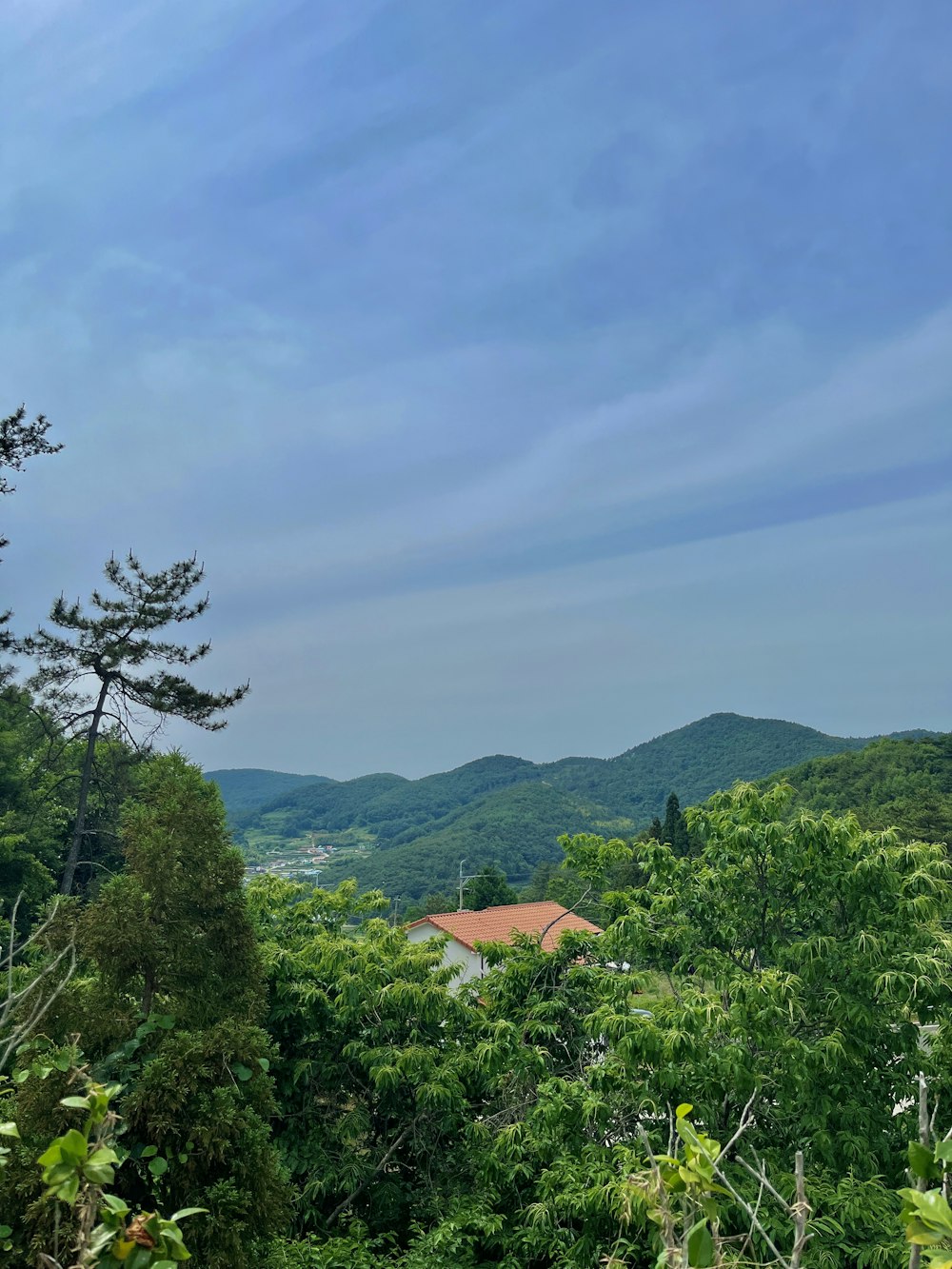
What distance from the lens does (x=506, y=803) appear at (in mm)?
112812

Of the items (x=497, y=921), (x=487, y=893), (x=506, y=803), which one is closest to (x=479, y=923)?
(x=497, y=921)

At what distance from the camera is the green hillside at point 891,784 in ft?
113

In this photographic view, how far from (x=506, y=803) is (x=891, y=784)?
72.2 meters

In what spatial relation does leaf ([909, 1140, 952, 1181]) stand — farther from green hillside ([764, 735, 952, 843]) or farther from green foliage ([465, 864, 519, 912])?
green foliage ([465, 864, 519, 912])

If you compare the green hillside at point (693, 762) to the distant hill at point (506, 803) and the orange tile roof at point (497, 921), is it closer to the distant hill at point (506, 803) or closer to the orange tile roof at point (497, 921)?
the distant hill at point (506, 803)

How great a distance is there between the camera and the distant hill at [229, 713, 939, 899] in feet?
302

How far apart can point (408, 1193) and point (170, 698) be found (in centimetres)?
1054

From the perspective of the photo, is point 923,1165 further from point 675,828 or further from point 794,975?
point 675,828

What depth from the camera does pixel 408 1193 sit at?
6.93 metres

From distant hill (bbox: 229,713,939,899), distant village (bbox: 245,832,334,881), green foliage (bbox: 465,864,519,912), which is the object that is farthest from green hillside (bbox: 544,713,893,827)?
green foliage (bbox: 465,864,519,912)

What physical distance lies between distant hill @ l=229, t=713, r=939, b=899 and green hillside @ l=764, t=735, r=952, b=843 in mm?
25887

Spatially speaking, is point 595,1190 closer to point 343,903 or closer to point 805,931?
point 805,931

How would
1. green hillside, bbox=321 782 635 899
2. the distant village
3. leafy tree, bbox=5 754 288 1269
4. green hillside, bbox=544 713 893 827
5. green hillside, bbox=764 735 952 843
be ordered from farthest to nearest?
green hillside, bbox=544 713 893 827 < the distant village < green hillside, bbox=321 782 635 899 < green hillside, bbox=764 735 952 843 < leafy tree, bbox=5 754 288 1269

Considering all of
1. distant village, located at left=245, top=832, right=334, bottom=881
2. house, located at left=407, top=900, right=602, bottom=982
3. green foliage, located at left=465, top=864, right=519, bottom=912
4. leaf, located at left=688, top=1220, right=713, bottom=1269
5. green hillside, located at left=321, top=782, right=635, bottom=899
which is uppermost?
leaf, located at left=688, top=1220, right=713, bottom=1269
